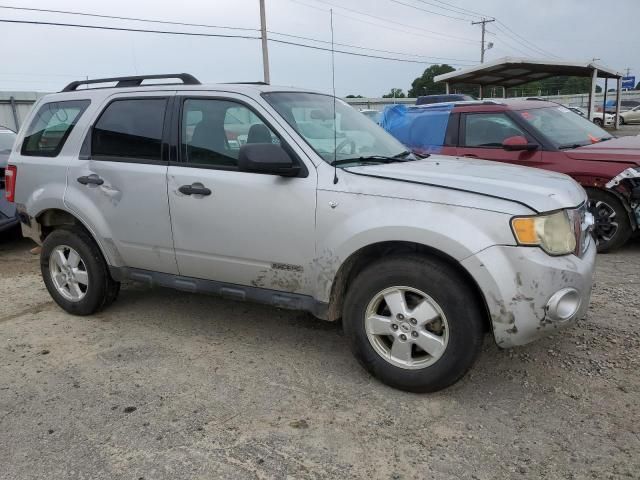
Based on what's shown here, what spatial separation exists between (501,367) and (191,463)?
80.6 inches

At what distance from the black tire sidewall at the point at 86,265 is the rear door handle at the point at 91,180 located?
467 millimetres

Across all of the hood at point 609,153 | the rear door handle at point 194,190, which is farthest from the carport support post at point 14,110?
the hood at point 609,153

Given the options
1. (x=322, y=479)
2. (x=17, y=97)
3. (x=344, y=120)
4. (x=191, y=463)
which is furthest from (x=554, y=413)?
(x=17, y=97)

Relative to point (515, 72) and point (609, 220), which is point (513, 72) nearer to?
point (515, 72)

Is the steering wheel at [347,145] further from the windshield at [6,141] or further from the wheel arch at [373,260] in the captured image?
the windshield at [6,141]

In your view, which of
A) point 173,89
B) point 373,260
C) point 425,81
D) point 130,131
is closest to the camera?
point 373,260

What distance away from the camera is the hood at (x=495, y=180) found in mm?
3027

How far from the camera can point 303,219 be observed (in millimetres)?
A: 3406

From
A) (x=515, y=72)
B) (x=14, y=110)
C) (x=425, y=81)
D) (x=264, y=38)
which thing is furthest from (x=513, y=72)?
(x=425, y=81)

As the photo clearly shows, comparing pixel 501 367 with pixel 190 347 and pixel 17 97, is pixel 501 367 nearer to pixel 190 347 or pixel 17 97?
pixel 190 347

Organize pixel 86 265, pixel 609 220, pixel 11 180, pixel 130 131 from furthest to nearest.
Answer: pixel 609 220, pixel 11 180, pixel 86 265, pixel 130 131

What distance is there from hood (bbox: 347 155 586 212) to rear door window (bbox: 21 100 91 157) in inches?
98.7

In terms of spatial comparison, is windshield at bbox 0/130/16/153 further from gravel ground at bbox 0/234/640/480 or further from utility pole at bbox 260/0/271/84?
utility pole at bbox 260/0/271/84

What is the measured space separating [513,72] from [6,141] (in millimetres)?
17005
